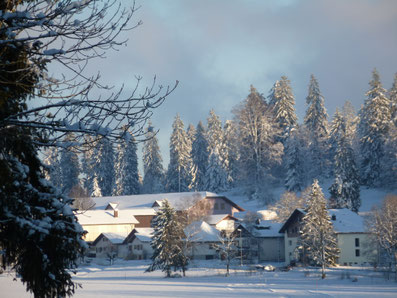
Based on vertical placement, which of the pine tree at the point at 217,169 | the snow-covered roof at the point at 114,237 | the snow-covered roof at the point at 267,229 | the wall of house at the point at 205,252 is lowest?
the wall of house at the point at 205,252

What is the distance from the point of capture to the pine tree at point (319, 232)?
50312 millimetres

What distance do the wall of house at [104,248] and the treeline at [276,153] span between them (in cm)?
1426

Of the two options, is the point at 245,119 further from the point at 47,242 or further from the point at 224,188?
the point at 47,242

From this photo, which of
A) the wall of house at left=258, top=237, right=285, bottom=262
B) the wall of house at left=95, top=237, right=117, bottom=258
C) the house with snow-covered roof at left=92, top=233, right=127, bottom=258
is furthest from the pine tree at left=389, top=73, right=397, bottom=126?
the wall of house at left=95, top=237, right=117, bottom=258

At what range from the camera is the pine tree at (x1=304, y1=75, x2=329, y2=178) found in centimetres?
8600

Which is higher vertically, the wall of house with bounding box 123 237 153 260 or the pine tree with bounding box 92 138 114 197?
the pine tree with bounding box 92 138 114 197

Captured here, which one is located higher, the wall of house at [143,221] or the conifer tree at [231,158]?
the conifer tree at [231,158]

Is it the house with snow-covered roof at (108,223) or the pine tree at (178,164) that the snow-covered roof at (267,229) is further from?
the pine tree at (178,164)

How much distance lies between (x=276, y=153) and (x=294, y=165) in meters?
3.73

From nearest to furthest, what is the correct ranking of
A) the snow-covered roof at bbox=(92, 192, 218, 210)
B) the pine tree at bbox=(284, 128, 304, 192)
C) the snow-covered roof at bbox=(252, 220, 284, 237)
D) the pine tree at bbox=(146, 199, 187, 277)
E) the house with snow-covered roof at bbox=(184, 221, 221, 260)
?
1. the pine tree at bbox=(146, 199, 187, 277)
2. the house with snow-covered roof at bbox=(184, 221, 221, 260)
3. the snow-covered roof at bbox=(252, 220, 284, 237)
4. the snow-covered roof at bbox=(92, 192, 218, 210)
5. the pine tree at bbox=(284, 128, 304, 192)

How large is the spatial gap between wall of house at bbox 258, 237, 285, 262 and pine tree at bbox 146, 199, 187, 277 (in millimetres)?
15757

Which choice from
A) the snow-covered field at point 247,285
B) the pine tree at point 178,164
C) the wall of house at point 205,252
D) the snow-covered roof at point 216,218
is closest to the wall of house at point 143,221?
the snow-covered roof at point 216,218

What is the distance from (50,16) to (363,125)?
279 feet

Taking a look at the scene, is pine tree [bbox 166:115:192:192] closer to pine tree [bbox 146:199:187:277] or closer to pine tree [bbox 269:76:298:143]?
pine tree [bbox 269:76:298:143]
